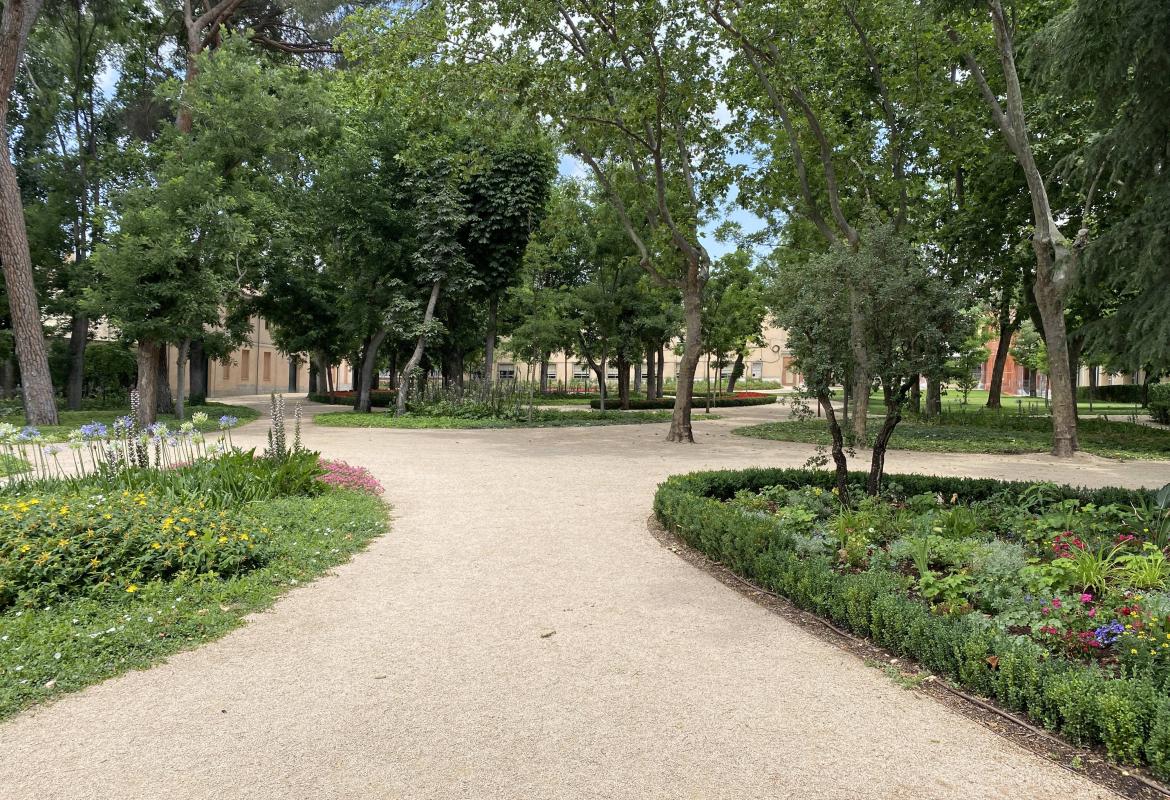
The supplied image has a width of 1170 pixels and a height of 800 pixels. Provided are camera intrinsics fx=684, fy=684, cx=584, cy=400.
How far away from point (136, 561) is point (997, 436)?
16.1 meters

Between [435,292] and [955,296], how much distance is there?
54.0 feet

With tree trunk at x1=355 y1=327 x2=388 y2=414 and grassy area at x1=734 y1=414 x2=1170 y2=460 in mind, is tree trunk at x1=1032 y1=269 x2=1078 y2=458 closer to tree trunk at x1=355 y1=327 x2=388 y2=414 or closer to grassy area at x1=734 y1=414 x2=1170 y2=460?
grassy area at x1=734 y1=414 x2=1170 y2=460

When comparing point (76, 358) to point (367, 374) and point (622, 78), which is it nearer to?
point (367, 374)

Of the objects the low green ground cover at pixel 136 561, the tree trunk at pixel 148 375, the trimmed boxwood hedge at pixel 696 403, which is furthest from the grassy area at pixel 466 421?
the low green ground cover at pixel 136 561

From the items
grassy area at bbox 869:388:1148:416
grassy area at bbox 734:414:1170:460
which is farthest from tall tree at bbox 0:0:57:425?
grassy area at bbox 869:388:1148:416

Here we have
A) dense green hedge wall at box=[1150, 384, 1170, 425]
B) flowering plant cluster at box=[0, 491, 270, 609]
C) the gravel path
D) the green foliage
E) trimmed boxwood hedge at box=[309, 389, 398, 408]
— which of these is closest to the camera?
the gravel path

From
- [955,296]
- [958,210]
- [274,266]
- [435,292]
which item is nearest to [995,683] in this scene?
[955,296]

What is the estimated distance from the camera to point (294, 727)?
2.81m

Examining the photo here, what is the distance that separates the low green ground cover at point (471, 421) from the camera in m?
18.7

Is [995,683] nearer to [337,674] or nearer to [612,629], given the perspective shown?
[612,629]

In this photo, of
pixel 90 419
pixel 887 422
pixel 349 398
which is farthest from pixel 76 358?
pixel 887 422

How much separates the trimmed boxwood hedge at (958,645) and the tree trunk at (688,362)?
9127mm

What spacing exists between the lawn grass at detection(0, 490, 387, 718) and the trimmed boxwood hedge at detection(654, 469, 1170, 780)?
3.07 m

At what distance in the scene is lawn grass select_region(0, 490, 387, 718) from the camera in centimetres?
315
